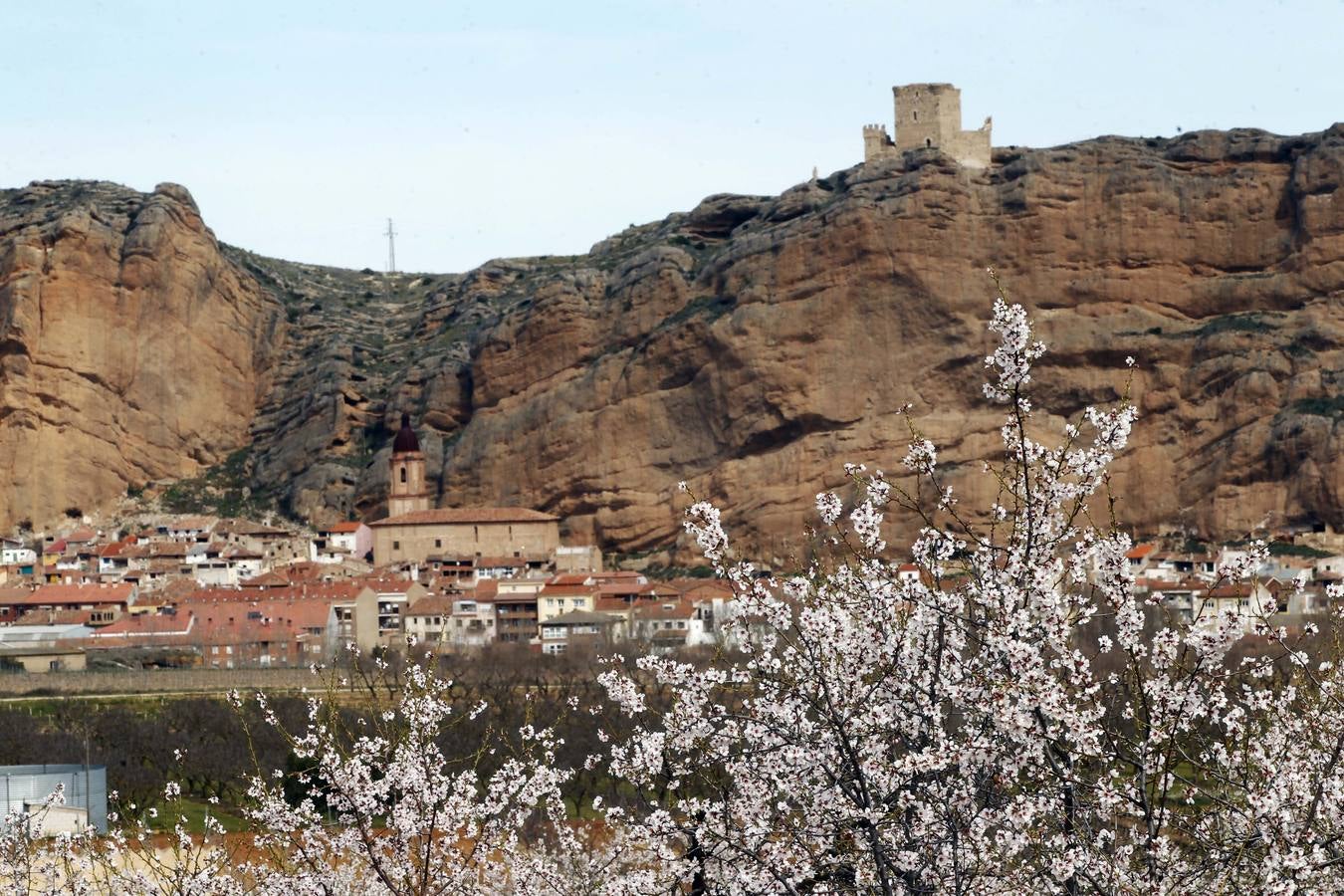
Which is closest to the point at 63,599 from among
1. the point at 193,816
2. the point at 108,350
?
the point at 108,350

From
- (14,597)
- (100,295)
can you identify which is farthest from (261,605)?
(100,295)

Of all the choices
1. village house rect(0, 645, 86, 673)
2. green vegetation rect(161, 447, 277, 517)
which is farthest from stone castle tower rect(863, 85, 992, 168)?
village house rect(0, 645, 86, 673)

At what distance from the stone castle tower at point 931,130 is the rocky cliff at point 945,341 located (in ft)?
3.81

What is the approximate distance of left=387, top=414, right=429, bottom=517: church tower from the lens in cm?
9225

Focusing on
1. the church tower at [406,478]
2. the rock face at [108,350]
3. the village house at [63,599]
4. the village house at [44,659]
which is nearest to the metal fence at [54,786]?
the village house at [44,659]

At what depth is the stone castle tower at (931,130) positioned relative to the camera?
8856 cm

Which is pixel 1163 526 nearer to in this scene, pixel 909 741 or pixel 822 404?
pixel 822 404

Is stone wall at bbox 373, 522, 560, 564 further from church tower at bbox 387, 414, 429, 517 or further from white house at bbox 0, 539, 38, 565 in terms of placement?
white house at bbox 0, 539, 38, 565

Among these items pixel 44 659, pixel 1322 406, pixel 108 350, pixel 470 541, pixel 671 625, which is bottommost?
pixel 44 659

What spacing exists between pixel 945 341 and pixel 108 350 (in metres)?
39.0

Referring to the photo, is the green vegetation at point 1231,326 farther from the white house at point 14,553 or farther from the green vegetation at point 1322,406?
the white house at point 14,553

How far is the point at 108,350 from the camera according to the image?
100 metres

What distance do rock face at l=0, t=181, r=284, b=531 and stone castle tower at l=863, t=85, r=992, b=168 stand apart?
3244cm

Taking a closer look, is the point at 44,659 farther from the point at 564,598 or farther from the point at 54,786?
the point at 54,786
